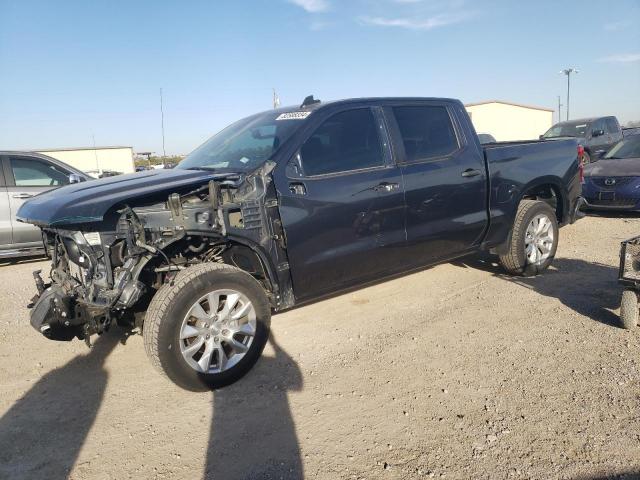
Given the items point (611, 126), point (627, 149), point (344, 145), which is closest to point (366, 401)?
point (344, 145)

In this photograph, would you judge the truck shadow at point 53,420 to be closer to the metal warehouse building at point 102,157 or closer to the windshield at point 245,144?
the windshield at point 245,144

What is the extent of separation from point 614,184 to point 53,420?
8.88m

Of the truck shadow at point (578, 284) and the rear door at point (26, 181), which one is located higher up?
the rear door at point (26, 181)

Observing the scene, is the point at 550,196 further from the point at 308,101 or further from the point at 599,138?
the point at 599,138

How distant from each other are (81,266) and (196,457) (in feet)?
5.21

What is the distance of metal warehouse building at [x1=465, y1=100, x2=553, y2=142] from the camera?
121 ft

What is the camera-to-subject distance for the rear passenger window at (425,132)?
4.09 m

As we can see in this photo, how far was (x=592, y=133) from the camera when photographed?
14.0m

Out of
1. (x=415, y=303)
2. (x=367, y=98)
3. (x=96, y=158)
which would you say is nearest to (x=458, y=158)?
(x=367, y=98)

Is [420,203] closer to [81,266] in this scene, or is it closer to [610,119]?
[81,266]

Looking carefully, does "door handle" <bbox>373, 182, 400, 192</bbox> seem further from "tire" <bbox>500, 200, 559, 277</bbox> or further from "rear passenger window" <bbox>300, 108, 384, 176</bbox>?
"tire" <bbox>500, 200, 559, 277</bbox>

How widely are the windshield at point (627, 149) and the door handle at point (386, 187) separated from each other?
763 centimetres

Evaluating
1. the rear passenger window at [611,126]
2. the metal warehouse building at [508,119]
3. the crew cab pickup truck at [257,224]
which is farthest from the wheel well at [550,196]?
the metal warehouse building at [508,119]

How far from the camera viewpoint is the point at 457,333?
3.83 m
